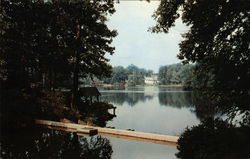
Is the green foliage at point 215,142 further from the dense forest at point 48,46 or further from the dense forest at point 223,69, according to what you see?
the dense forest at point 48,46

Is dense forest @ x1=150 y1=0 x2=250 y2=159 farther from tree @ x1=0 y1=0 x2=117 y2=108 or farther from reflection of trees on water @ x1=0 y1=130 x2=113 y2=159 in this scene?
tree @ x1=0 y1=0 x2=117 y2=108

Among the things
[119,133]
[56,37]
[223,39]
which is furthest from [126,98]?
[223,39]

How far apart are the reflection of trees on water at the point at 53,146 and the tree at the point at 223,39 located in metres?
8.88

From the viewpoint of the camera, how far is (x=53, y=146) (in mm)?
20359

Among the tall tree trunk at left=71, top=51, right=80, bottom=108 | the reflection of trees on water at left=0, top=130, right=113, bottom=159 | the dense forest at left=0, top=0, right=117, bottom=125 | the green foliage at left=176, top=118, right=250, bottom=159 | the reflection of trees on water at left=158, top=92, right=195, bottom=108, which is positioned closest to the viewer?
the green foliage at left=176, top=118, right=250, bottom=159

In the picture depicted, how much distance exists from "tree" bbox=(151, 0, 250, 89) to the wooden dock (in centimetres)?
662

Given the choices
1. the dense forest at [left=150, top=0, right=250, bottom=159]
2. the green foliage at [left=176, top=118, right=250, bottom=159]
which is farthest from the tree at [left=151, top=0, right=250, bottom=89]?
the green foliage at [left=176, top=118, right=250, bottom=159]

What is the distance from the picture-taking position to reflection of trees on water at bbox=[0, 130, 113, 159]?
17984 mm

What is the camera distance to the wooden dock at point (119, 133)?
62.8 ft

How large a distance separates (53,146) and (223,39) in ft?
45.9

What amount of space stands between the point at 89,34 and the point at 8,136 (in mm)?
14426

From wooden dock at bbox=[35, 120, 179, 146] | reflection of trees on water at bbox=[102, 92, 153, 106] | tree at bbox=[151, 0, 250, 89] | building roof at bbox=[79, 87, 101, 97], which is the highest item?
tree at bbox=[151, 0, 250, 89]

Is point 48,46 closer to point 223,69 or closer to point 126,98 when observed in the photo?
point 223,69

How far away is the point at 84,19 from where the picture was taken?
31.7 m
